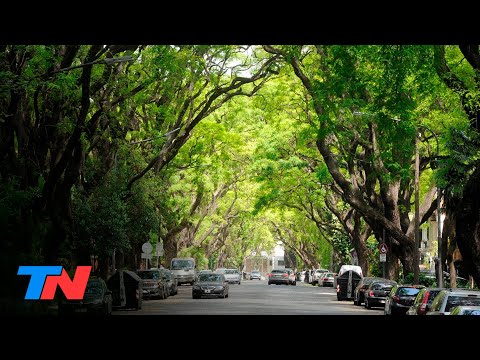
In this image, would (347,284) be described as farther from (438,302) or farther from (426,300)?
(438,302)

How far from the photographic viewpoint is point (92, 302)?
29.8 m

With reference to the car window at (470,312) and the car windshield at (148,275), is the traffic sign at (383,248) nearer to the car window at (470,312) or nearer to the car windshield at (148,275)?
the car windshield at (148,275)

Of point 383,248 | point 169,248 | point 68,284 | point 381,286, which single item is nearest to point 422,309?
point 68,284

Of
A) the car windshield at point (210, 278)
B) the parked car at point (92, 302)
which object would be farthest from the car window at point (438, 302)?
the car windshield at point (210, 278)

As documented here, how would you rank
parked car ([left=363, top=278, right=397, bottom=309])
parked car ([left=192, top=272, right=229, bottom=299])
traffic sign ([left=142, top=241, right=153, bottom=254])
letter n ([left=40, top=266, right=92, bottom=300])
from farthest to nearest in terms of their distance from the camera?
traffic sign ([left=142, top=241, right=153, bottom=254]) < parked car ([left=192, top=272, right=229, bottom=299]) < parked car ([left=363, top=278, right=397, bottom=309]) < letter n ([left=40, top=266, right=92, bottom=300])

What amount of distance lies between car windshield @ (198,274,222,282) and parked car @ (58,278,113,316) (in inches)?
771

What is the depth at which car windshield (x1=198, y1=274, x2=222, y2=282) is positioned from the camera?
50.5 m

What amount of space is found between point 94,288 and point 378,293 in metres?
15.0

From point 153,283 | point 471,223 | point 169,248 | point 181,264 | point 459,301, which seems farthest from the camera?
point 169,248

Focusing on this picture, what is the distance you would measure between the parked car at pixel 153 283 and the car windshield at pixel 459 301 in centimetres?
2577

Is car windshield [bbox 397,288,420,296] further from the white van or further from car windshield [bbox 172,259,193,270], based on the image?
car windshield [bbox 172,259,193,270]

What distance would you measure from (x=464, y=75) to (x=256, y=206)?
32.2 metres

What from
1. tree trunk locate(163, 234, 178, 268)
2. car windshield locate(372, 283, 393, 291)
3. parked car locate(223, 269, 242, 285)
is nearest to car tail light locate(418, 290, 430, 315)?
car windshield locate(372, 283, 393, 291)
